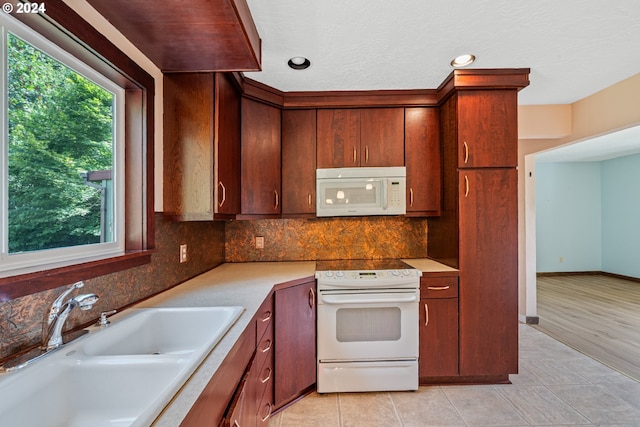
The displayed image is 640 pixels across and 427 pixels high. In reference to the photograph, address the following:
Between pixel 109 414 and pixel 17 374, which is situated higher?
pixel 17 374

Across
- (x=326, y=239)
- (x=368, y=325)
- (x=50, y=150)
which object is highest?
(x=50, y=150)

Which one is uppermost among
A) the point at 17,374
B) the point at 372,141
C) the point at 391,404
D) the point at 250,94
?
the point at 250,94

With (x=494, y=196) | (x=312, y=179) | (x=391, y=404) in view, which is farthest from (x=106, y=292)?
(x=494, y=196)

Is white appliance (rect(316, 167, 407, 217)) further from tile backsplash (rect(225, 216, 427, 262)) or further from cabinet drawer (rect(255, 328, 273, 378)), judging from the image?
cabinet drawer (rect(255, 328, 273, 378))

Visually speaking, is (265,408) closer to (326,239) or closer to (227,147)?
(326,239)

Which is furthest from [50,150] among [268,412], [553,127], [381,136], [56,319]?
[553,127]

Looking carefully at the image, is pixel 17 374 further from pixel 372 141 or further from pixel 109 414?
pixel 372 141

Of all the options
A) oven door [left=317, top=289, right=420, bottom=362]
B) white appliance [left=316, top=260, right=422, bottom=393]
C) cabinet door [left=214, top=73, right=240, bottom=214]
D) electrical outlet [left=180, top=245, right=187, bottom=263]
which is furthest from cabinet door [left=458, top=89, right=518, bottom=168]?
electrical outlet [left=180, top=245, right=187, bottom=263]

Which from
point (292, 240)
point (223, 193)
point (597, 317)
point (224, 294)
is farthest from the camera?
point (597, 317)

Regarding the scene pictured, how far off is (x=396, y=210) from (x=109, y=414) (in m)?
2.07

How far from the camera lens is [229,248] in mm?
2729

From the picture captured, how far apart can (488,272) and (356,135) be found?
1.48 meters

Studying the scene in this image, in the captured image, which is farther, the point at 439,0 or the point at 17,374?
the point at 439,0

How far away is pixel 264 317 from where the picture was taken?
5.35 ft
